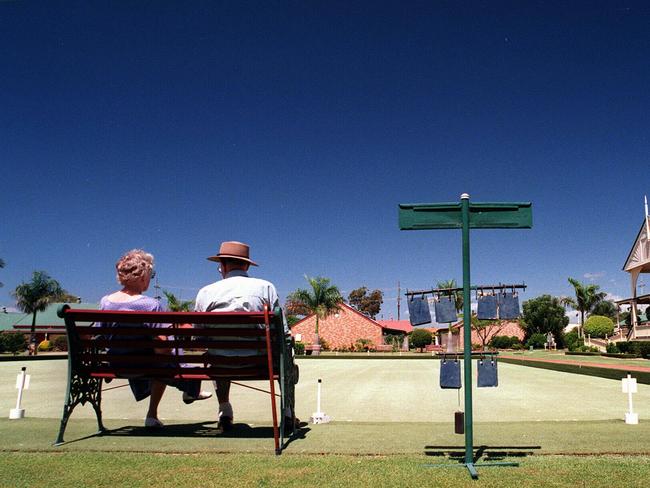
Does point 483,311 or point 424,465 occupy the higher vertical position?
point 483,311

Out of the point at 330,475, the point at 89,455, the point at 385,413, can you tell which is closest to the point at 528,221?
the point at 330,475

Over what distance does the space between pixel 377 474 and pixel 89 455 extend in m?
1.81

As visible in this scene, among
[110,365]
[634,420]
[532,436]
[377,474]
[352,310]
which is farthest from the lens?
[352,310]

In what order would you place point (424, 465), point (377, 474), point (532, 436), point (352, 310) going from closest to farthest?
point (377, 474)
point (424, 465)
point (532, 436)
point (352, 310)

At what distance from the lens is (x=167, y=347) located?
352 centimetres

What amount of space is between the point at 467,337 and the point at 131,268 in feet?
8.51

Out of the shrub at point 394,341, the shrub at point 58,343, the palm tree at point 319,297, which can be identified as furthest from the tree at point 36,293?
the shrub at point 394,341

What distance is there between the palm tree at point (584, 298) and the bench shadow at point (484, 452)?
67547 mm

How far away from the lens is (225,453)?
3.26m

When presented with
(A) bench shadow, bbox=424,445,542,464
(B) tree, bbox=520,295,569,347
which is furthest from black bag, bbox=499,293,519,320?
(B) tree, bbox=520,295,569,347

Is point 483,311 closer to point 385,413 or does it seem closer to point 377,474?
point 377,474

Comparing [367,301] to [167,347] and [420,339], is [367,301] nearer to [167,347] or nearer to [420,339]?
[420,339]

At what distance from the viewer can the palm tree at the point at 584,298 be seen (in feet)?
212

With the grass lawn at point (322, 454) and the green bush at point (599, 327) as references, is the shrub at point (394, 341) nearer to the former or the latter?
the green bush at point (599, 327)
